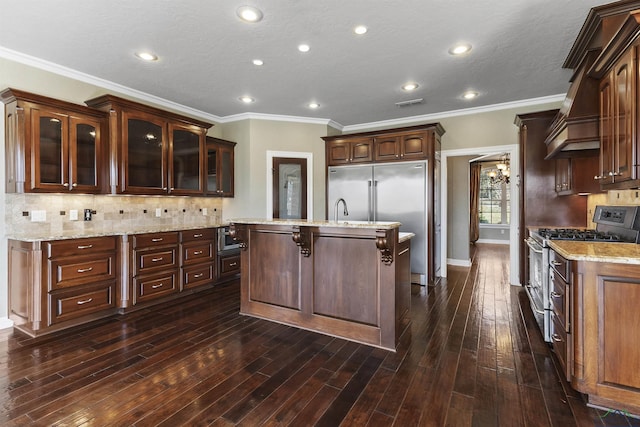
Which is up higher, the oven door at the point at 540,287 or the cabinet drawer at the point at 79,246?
the cabinet drawer at the point at 79,246

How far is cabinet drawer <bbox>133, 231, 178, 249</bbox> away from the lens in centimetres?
366

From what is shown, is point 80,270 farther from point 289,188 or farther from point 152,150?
point 289,188

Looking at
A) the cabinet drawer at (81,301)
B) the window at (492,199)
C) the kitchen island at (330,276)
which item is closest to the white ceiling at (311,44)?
the kitchen island at (330,276)

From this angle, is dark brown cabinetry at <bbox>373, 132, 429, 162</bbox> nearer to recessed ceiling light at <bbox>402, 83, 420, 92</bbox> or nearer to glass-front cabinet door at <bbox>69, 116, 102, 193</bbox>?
recessed ceiling light at <bbox>402, 83, 420, 92</bbox>

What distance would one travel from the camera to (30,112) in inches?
120

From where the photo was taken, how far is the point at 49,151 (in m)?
3.21

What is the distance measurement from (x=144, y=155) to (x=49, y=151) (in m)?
0.93

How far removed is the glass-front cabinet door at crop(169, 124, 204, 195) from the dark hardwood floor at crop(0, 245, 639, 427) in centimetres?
184

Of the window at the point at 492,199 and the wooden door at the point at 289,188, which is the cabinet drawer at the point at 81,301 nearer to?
the wooden door at the point at 289,188

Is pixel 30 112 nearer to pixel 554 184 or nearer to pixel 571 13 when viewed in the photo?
pixel 571 13

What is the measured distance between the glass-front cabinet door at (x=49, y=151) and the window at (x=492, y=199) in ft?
33.3

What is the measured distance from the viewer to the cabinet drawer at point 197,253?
166 inches

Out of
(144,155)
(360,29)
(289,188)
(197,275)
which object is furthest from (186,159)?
(360,29)

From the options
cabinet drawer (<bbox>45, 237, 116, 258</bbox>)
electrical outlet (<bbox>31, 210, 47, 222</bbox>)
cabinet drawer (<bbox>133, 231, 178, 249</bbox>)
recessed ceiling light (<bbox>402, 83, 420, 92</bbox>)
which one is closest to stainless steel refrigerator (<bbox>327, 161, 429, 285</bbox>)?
recessed ceiling light (<bbox>402, 83, 420, 92</bbox>)
